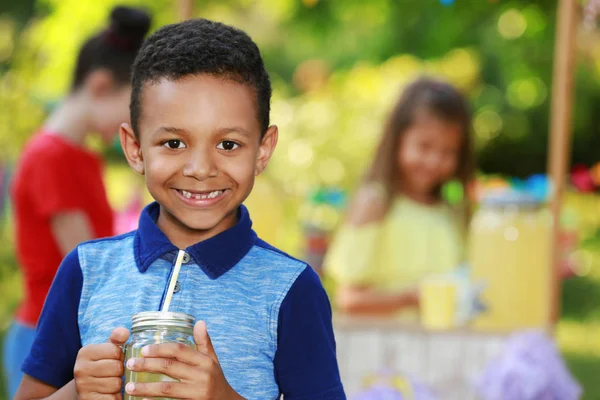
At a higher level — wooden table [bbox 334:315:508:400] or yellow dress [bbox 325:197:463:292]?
yellow dress [bbox 325:197:463:292]

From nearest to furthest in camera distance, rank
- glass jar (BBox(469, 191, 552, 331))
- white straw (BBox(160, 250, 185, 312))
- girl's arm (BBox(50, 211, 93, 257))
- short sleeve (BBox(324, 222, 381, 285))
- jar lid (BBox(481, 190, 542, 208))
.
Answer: white straw (BBox(160, 250, 185, 312)), girl's arm (BBox(50, 211, 93, 257)), glass jar (BBox(469, 191, 552, 331)), jar lid (BBox(481, 190, 542, 208)), short sleeve (BBox(324, 222, 381, 285))

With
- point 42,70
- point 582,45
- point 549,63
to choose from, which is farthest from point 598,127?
point 42,70

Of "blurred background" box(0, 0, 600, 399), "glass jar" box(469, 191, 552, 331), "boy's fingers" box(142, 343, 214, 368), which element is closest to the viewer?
"boy's fingers" box(142, 343, 214, 368)

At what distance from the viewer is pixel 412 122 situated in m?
3.68

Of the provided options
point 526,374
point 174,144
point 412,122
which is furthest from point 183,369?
point 412,122

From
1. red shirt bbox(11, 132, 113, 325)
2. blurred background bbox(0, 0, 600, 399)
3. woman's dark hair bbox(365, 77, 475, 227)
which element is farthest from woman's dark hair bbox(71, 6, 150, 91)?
blurred background bbox(0, 0, 600, 399)

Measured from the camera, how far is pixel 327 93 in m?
6.77

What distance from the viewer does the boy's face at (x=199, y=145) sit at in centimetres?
142

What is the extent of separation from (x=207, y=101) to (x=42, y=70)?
7.44 metres

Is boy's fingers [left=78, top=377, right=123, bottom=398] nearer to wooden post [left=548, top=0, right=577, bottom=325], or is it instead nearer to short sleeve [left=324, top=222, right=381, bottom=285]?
wooden post [left=548, top=0, right=577, bottom=325]

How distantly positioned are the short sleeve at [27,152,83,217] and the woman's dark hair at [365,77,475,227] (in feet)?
4.28

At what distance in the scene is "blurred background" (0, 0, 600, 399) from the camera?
569cm

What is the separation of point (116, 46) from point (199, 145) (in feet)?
5.27

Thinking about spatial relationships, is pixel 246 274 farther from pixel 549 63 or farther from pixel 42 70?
pixel 42 70
